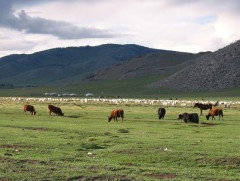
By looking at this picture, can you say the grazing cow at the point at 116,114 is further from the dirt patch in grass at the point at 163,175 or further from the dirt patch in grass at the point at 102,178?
the dirt patch in grass at the point at 102,178

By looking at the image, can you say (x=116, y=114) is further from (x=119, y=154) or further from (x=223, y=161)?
(x=223, y=161)

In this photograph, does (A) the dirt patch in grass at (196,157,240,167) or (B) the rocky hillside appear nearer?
(A) the dirt patch in grass at (196,157,240,167)

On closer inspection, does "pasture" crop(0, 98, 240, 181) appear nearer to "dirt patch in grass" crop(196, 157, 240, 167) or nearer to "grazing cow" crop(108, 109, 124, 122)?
"dirt patch in grass" crop(196, 157, 240, 167)

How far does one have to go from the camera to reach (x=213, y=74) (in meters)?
150

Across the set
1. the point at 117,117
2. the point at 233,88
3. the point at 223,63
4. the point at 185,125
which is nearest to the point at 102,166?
the point at 185,125

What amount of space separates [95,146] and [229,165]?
25.9ft

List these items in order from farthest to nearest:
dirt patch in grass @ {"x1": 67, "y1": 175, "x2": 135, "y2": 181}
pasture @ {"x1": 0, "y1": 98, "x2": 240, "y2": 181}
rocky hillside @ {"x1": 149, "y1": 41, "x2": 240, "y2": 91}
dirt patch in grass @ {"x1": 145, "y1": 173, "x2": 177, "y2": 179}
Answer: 1. rocky hillside @ {"x1": 149, "y1": 41, "x2": 240, "y2": 91}
2. pasture @ {"x1": 0, "y1": 98, "x2": 240, "y2": 181}
3. dirt patch in grass @ {"x1": 145, "y1": 173, "x2": 177, "y2": 179}
4. dirt patch in grass @ {"x1": 67, "y1": 175, "x2": 135, "y2": 181}

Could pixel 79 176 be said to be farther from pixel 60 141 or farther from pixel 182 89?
pixel 182 89

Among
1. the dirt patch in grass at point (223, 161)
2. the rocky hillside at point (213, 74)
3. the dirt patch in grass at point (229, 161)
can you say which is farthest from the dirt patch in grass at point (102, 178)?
the rocky hillside at point (213, 74)

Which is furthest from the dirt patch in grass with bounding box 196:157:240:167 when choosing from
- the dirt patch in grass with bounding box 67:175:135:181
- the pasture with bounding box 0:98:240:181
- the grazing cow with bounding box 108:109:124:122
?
the grazing cow with bounding box 108:109:124:122

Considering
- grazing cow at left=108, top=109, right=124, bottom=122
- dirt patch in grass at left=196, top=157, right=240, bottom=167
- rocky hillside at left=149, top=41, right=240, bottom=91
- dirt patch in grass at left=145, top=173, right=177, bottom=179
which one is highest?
rocky hillside at left=149, top=41, right=240, bottom=91

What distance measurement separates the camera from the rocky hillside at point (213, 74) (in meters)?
144

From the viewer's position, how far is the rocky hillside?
5679 inches

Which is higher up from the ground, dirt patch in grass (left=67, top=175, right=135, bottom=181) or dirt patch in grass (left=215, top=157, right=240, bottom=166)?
dirt patch in grass (left=215, top=157, right=240, bottom=166)
